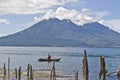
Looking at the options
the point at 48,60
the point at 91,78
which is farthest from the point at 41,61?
the point at 91,78

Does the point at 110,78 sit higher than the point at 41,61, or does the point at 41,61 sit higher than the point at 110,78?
the point at 41,61

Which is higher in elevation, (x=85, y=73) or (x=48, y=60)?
(x=48, y=60)

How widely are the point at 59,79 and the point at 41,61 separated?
295 ft

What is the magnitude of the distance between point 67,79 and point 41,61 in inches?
3495

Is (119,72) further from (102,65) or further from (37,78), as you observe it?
(37,78)

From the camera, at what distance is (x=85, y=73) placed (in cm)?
3291

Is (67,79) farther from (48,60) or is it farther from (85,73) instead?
(48,60)

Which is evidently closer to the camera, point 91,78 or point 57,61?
point 91,78

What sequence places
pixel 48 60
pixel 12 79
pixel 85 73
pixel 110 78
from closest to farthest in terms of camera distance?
pixel 85 73
pixel 12 79
pixel 110 78
pixel 48 60

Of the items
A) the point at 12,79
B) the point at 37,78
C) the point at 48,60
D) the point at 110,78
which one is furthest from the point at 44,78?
the point at 48,60

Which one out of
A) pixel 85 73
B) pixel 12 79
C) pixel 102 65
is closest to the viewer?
pixel 102 65

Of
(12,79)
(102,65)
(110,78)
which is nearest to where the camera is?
(102,65)

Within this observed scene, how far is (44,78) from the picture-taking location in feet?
305

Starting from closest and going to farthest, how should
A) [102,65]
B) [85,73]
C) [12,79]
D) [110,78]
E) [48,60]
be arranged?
[102,65], [85,73], [12,79], [110,78], [48,60]
